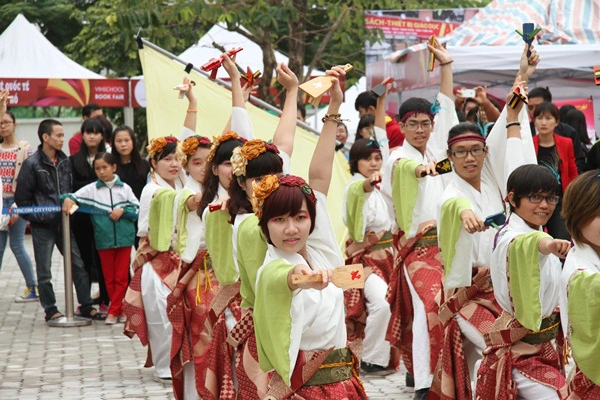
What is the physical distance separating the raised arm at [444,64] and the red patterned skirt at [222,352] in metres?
2.06

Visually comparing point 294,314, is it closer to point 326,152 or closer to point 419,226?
point 326,152

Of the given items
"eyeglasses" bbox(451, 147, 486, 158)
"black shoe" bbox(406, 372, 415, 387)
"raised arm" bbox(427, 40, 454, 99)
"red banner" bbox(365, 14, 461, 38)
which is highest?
"red banner" bbox(365, 14, 461, 38)

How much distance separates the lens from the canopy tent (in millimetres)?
11938

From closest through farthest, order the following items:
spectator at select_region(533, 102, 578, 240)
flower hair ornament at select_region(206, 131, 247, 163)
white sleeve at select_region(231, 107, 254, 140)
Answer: flower hair ornament at select_region(206, 131, 247, 163), white sleeve at select_region(231, 107, 254, 140), spectator at select_region(533, 102, 578, 240)

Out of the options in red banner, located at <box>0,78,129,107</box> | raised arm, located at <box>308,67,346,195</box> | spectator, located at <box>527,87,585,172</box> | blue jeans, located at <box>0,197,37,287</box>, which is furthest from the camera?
red banner, located at <box>0,78,129,107</box>

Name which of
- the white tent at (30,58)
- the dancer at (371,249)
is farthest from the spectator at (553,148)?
the white tent at (30,58)

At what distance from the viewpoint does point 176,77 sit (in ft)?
33.6

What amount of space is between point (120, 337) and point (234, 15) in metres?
4.13

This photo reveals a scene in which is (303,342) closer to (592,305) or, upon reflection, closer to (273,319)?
(273,319)

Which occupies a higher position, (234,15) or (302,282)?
(234,15)

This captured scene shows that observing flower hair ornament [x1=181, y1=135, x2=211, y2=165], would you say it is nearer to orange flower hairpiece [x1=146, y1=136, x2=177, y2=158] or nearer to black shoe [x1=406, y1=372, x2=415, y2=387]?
orange flower hairpiece [x1=146, y1=136, x2=177, y2=158]

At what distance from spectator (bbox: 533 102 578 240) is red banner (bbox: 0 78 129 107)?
36.8 ft

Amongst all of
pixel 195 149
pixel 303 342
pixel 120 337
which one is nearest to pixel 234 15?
pixel 120 337

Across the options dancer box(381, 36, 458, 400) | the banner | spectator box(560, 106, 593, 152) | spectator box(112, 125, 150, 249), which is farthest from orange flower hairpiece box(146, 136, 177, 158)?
the banner
